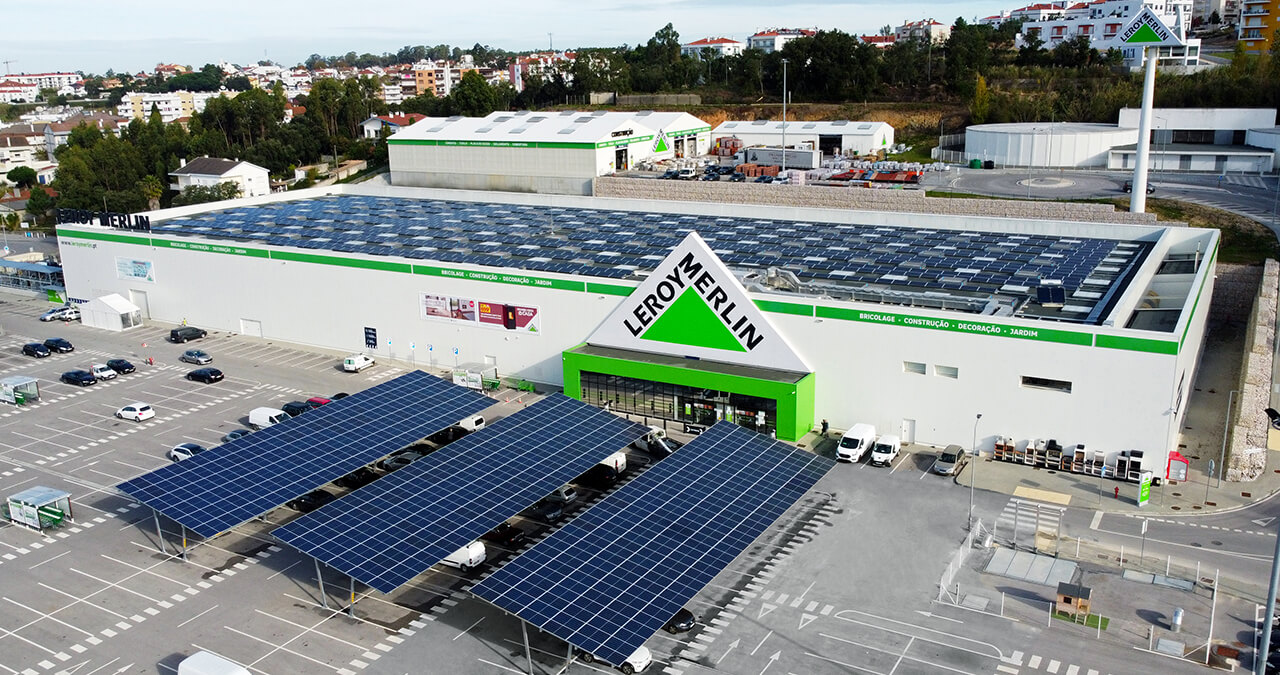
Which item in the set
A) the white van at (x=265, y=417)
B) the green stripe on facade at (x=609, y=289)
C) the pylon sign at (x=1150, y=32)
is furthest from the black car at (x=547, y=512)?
the pylon sign at (x=1150, y=32)

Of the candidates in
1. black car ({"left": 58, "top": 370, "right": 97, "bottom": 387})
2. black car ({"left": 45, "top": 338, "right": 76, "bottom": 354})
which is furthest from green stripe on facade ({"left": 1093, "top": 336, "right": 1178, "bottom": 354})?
black car ({"left": 45, "top": 338, "right": 76, "bottom": 354})

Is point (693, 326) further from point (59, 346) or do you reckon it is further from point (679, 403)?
point (59, 346)

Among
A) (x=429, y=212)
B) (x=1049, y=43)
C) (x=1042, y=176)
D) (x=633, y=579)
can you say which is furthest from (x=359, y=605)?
(x=1049, y=43)

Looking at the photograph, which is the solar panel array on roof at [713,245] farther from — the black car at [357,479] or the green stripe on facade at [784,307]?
the black car at [357,479]

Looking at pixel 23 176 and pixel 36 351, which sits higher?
pixel 23 176

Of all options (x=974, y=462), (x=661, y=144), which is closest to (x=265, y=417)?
(x=974, y=462)

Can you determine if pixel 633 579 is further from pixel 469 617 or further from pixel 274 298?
pixel 274 298
